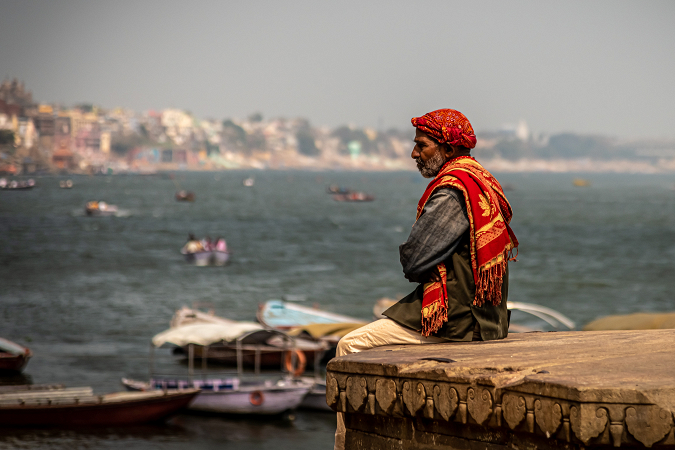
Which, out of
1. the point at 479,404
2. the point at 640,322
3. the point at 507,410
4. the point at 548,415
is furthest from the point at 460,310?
the point at 640,322

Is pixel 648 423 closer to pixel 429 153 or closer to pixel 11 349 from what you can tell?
pixel 429 153

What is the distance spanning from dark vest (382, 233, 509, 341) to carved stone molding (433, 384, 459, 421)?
75cm

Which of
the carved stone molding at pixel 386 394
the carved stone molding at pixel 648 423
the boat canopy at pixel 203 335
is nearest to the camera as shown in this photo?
the carved stone molding at pixel 648 423

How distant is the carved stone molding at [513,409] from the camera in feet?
9.96

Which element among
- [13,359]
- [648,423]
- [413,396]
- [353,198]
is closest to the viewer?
[648,423]

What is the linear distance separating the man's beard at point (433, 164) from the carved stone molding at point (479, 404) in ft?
4.47

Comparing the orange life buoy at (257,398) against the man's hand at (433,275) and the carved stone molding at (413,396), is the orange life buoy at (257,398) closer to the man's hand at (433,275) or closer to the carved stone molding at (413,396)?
the man's hand at (433,275)

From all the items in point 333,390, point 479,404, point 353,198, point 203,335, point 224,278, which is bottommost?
point 224,278

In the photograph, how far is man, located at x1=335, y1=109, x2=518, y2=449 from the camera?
157 inches

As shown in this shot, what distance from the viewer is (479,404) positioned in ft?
10.5

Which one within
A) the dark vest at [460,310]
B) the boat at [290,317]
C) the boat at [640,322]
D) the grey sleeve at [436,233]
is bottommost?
the boat at [290,317]

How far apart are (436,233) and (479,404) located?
1004 millimetres

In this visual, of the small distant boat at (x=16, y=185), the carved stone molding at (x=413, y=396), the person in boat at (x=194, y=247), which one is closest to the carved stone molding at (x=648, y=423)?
the carved stone molding at (x=413, y=396)

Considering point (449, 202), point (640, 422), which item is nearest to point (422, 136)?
point (449, 202)
